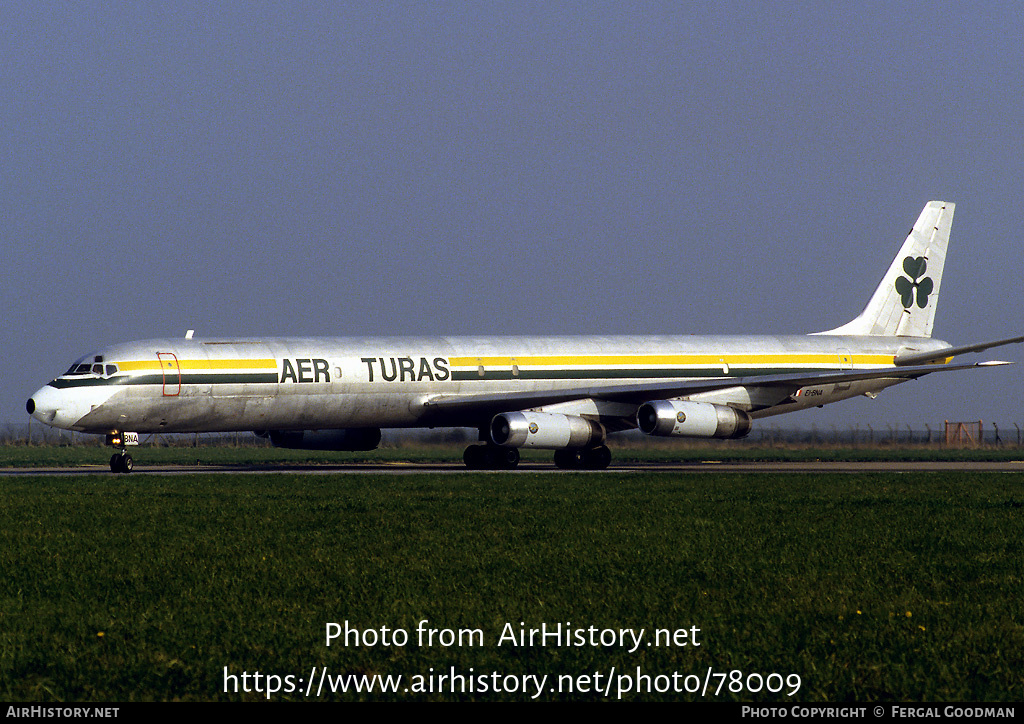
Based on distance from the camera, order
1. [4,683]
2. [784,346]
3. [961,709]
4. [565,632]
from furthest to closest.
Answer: [784,346] → [565,632] → [4,683] → [961,709]

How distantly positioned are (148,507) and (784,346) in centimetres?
2850

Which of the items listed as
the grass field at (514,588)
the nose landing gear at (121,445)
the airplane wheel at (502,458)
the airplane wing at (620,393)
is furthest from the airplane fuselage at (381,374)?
the grass field at (514,588)

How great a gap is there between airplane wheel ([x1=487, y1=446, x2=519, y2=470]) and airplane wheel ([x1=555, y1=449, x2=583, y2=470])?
4.82 feet

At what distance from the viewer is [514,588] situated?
1241 centimetres

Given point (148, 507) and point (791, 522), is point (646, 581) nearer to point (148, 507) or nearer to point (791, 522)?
point (791, 522)

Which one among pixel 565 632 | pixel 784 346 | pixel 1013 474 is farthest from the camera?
pixel 784 346

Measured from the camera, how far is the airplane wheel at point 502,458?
4000 centimetres

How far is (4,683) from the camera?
859 centimetres

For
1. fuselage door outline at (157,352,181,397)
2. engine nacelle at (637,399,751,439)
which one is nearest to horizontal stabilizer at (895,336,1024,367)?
engine nacelle at (637,399,751,439)

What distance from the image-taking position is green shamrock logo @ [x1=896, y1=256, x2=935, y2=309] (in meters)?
48.8

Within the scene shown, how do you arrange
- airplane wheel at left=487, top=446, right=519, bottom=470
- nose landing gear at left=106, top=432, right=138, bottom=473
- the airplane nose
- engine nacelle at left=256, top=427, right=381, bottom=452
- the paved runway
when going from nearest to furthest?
the airplane nose < nose landing gear at left=106, top=432, right=138, bottom=473 < the paved runway < airplane wheel at left=487, top=446, right=519, bottom=470 < engine nacelle at left=256, top=427, right=381, bottom=452

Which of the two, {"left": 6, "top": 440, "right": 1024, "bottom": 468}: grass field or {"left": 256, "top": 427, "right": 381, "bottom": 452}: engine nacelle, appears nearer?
{"left": 256, "top": 427, "right": 381, "bottom": 452}: engine nacelle

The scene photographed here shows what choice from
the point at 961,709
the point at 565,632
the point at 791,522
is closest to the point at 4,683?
the point at 565,632

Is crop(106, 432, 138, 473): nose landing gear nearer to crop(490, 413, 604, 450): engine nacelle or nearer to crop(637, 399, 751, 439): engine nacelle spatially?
crop(490, 413, 604, 450): engine nacelle
